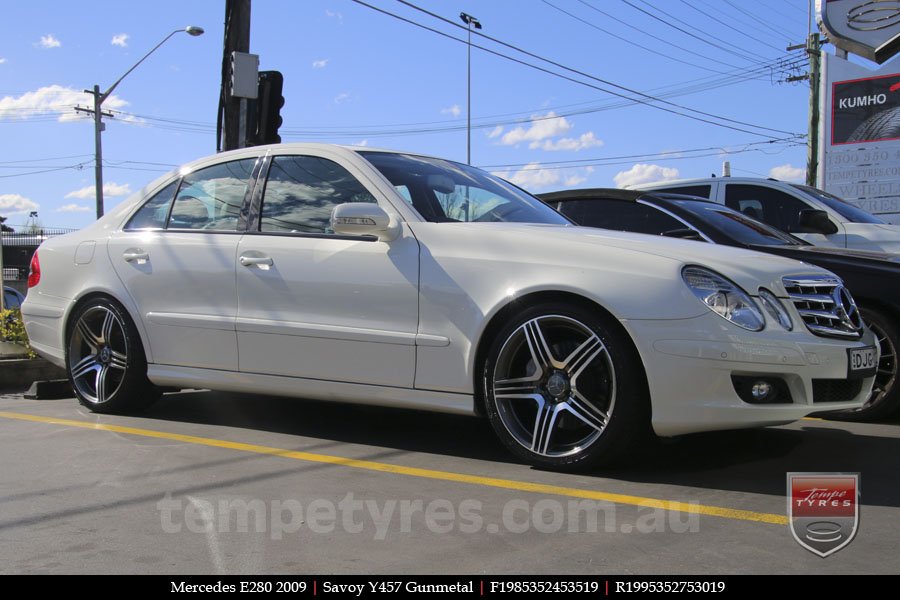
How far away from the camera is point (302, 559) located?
2928 millimetres

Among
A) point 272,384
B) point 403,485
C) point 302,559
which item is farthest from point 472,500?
point 272,384

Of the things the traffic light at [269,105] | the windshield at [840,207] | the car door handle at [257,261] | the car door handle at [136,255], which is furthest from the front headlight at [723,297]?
the traffic light at [269,105]

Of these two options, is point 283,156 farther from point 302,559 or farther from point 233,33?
point 233,33

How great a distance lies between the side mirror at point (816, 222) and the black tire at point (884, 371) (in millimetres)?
2124

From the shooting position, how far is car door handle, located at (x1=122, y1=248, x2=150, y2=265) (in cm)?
554

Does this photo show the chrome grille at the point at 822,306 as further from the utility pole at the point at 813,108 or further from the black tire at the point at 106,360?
the utility pole at the point at 813,108

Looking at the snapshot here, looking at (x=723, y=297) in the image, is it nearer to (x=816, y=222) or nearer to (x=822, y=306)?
(x=822, y=306)

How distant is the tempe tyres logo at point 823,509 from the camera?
3.06 meters

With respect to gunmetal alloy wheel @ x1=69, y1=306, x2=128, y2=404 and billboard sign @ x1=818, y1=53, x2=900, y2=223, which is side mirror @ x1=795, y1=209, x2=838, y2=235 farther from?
billboard sign @ x1=818, y1=53, x2=900, y2=223

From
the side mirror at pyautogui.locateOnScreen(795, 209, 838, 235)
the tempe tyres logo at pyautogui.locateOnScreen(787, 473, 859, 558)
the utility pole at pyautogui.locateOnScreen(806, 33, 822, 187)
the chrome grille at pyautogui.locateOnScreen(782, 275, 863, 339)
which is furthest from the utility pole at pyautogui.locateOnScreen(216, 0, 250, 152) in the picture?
the utility pole at pyautogui.locateOnScreen(806, 33, 822, 187)

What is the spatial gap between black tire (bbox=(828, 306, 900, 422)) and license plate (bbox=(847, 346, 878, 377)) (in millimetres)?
1426

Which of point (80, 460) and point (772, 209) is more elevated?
point (772, 209)
